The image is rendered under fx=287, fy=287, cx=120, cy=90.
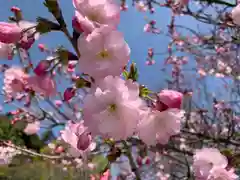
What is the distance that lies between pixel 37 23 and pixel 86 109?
0.28m

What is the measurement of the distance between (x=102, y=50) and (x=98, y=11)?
0.39ft

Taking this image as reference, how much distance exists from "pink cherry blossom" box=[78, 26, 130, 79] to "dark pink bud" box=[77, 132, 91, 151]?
0.19 m

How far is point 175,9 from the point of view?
11.6ft

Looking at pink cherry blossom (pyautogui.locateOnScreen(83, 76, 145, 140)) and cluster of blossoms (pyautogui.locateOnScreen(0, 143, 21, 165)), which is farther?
cluster of blossoms (pyautogui.locateOnScreen(0, 143, 21, 165))

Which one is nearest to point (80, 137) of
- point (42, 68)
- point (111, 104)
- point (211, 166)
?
point (111, 104)

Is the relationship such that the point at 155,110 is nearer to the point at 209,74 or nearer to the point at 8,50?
the point at 8,50

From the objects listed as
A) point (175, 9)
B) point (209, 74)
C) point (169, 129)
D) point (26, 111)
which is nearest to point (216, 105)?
point (175, 9)

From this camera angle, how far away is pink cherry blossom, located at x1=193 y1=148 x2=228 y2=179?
1.20 metres

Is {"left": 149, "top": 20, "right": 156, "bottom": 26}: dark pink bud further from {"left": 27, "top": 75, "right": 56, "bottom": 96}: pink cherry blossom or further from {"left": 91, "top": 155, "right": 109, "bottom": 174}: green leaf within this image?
{"left": 27, "top": 75, "right": 56, "bottom": 96}: pink cherry blossom

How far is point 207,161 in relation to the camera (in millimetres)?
1236

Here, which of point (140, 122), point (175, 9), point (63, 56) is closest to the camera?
point (63, 56)

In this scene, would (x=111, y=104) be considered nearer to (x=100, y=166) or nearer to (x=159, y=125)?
(x=159, y=125)

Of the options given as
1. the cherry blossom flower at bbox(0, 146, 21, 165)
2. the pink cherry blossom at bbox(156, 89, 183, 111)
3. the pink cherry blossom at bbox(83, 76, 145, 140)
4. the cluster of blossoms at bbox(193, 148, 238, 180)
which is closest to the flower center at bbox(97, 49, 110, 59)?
the pink cherry blossom at bbox(83, 76, 145, 140)

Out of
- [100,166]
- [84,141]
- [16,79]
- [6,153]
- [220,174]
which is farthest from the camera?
[6,153]
